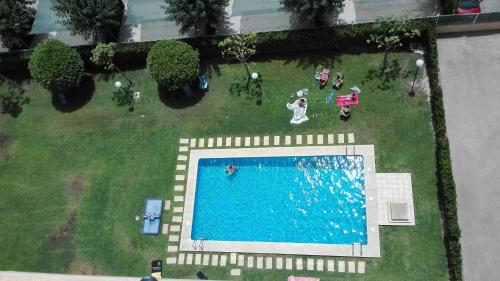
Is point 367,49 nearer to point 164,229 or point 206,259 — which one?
point 206,259

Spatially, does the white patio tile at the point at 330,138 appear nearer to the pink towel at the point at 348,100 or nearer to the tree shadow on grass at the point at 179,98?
the pink towel at the point at 348,100

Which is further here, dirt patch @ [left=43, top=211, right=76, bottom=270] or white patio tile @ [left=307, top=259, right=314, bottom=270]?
dirt patch @ [left=43, top=211, right=76, bottom=270]

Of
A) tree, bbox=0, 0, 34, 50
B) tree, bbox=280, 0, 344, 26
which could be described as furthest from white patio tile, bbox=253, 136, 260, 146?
tree, bbox=0, 0, 34, 50

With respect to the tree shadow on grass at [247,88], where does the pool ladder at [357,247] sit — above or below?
below

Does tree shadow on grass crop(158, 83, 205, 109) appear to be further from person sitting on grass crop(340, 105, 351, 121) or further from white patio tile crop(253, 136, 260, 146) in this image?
person sitting on grass crop(340, 105, 351, 121)

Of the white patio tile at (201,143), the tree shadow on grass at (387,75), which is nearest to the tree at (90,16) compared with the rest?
the white patio tile at (201,143)

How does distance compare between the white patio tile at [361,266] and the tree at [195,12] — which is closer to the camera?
the white patio tile at [361,266]
